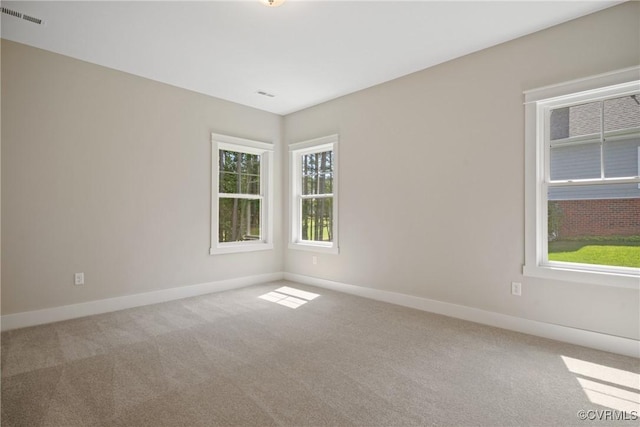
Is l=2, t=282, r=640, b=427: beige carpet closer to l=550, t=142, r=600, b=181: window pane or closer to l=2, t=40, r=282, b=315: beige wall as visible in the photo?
l=2, t=40, r=282, b=315: beige wall

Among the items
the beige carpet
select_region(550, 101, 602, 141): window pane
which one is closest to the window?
the beige carpet

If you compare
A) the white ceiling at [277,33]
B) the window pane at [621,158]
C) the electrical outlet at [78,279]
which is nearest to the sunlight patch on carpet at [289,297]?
the electrical outlet at [78,279]

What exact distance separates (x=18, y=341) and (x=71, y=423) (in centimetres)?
162

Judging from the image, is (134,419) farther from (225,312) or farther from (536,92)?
(536,92)

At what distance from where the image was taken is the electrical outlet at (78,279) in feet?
11.1

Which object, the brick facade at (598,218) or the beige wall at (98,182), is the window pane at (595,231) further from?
the beige wall at (98,182)

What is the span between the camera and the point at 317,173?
16.6ft

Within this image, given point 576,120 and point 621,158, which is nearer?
point 621,158

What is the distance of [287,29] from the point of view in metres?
2.87

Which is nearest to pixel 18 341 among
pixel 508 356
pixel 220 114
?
pixel 220 114

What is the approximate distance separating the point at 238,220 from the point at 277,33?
280cm

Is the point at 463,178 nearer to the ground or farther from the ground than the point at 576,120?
nearer to the ground

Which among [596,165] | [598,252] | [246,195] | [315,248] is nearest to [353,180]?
[315,248]

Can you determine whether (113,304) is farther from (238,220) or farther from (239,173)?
(239,173)
